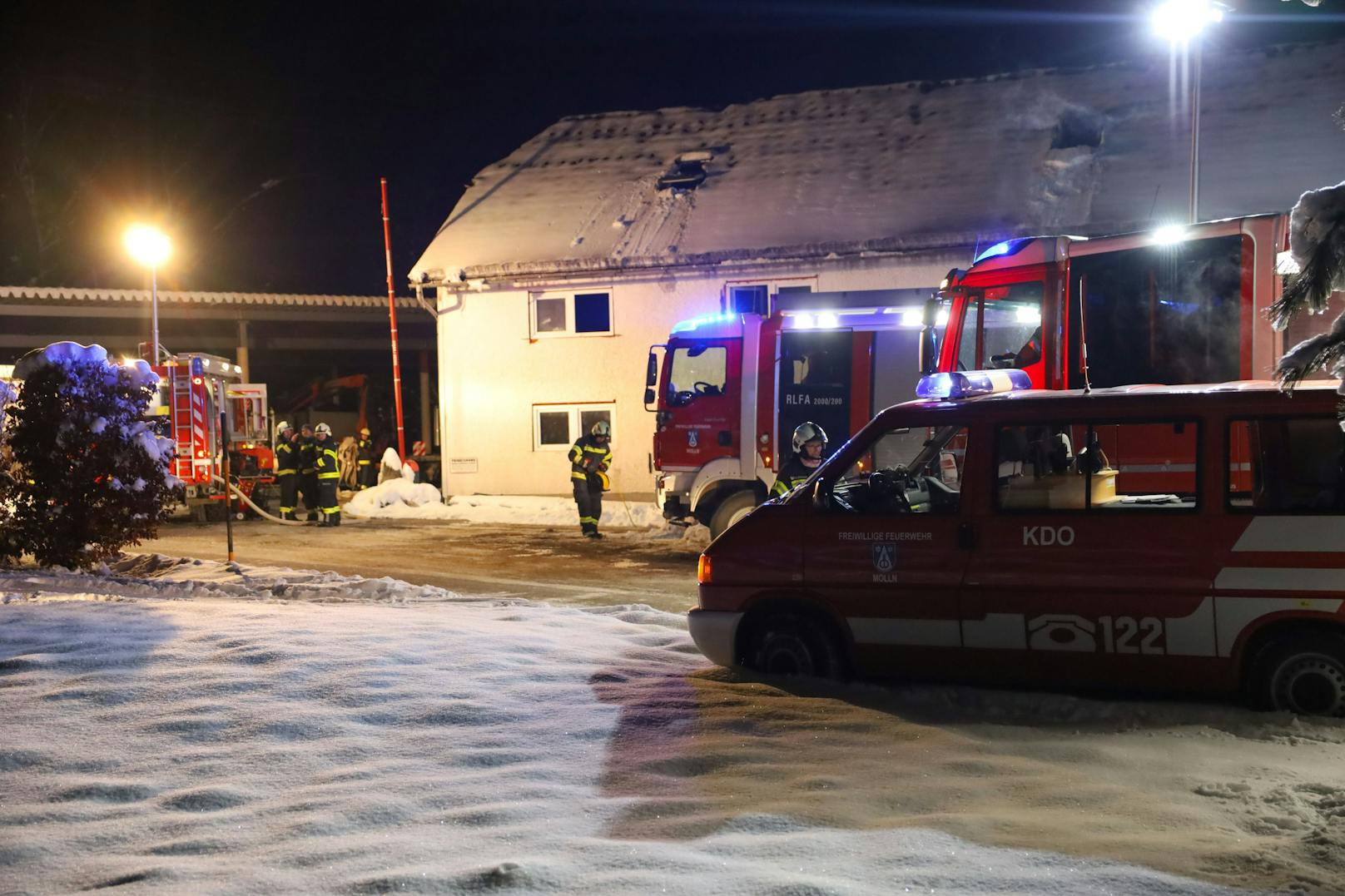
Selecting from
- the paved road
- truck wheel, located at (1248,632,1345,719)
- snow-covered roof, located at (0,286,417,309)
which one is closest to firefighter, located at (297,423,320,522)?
the paved road

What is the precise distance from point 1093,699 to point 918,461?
1.67 metres

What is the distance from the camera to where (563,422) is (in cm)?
2322

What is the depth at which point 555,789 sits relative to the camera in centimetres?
497

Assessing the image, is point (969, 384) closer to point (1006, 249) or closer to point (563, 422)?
point (1006, 249)

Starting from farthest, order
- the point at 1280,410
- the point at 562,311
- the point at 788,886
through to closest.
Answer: the point at 562,311 → the point at 1280,410 → the point at 788,886

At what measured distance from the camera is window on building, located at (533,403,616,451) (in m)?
22.9

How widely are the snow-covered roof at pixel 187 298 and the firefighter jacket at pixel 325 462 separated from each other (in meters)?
7.40

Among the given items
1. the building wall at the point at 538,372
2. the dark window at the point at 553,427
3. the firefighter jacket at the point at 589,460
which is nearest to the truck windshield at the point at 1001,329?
the firefighter jacket at the point at 589,460

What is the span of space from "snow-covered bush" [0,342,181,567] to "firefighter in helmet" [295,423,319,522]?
8097mm

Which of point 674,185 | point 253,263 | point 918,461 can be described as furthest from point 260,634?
point 253,263

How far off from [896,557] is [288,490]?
16.3m

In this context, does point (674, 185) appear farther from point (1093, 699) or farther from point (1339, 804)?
point (1339, 804)

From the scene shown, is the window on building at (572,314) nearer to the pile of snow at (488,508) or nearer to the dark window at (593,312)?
the dark window at (593,312)

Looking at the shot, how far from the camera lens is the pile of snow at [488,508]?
20641mm
